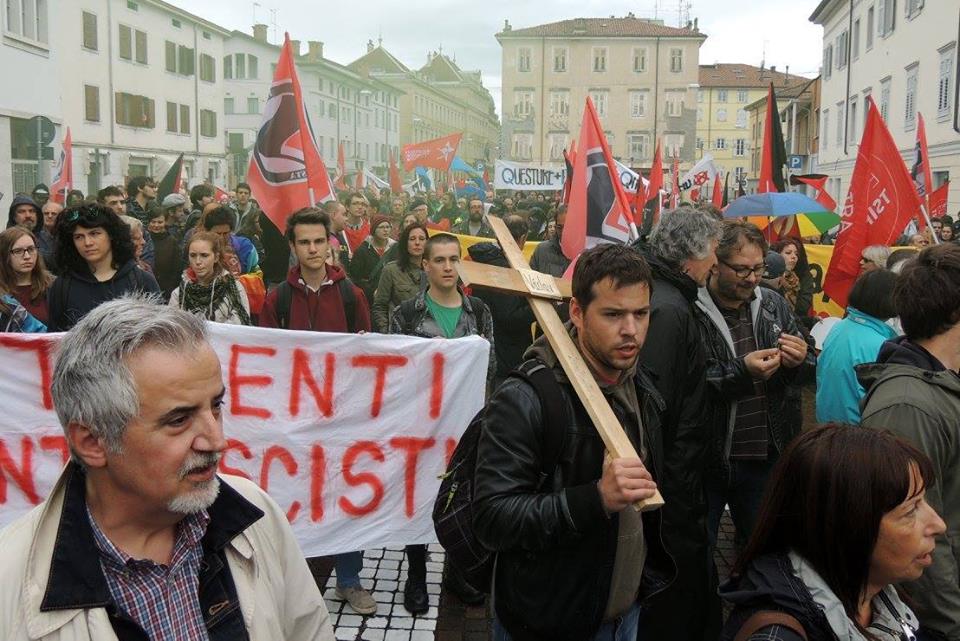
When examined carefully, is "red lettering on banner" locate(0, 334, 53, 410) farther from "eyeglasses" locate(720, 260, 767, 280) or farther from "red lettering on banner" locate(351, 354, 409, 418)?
"eyeglasses" locate(720, 260, 767, 280)

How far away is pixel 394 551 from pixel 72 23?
118 feet

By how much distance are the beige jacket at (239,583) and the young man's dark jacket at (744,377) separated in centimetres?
209

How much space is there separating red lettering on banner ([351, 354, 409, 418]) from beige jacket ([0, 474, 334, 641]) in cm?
238

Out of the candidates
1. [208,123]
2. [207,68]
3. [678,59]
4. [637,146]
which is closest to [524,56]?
[637,146]

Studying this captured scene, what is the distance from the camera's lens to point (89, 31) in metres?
36.1

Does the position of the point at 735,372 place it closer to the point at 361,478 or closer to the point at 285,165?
the point at 361,478

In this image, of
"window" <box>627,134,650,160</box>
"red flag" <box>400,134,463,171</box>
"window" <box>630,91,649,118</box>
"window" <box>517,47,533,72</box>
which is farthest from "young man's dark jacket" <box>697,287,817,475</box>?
"window" <box>630,91,649,118</box>

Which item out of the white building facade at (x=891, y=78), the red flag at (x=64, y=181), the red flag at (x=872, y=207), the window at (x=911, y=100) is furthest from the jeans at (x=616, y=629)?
the window at (x=911, y=100)

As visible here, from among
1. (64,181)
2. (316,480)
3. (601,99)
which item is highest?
(601,99)

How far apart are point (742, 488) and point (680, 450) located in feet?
3.76

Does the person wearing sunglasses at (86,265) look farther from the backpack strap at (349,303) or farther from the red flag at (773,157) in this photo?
the red flag at (773,157)

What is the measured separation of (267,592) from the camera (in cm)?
189

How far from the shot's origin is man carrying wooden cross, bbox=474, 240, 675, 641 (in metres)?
2.40

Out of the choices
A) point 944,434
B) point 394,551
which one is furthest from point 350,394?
point 944,434
